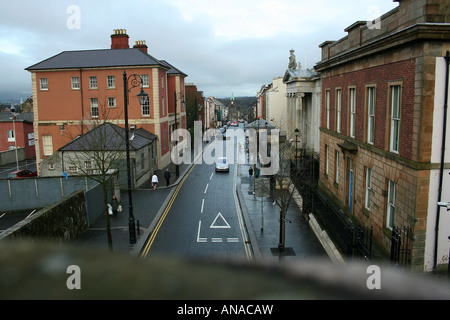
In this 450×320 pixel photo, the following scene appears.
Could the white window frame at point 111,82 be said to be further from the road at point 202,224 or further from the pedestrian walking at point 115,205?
the pedestrian walking at point 115,205

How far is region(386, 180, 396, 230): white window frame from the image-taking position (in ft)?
45.7

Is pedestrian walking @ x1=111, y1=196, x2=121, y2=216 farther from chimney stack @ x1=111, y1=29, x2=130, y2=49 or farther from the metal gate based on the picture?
chimney stack @ x1=111, y1=29, x2=130, y2=49

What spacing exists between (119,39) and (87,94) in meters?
8.77

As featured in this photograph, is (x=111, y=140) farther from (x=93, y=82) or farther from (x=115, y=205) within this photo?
(x=93, y=82)

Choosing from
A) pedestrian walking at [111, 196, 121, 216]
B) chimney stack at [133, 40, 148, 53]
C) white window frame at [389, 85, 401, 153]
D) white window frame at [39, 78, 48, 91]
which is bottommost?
pedestrian walking at [111, 196, 121, 216]

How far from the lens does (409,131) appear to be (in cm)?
1223

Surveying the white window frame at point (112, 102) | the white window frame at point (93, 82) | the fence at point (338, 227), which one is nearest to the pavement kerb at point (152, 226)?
the fence at point (338, 227)

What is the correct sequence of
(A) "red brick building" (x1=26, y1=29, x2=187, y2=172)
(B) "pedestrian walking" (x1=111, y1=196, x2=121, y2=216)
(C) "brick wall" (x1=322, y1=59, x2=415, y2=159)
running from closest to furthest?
1. (C) "brick wall" (x1=322, y1=59, x2=415, y2=159)
2. (B) "pedestrian walking" (x1=111, y1=196, x2=121, y2=216)
3. (A) "red brick building" (x1=26, y1=29, x2=187, y2=172)

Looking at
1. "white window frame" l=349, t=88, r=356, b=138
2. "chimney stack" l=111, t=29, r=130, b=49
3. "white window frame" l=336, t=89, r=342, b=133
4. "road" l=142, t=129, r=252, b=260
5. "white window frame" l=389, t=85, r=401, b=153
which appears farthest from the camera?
"chimney stack" l=111, t=29, r=130, b=49

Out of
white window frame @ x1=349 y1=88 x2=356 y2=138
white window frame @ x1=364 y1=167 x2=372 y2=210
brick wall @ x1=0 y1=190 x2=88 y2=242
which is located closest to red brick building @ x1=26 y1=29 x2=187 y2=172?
brick wall @ x1=0 y1=190 x2=88 y2=242

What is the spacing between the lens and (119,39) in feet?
145

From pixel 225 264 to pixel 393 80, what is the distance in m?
13.5

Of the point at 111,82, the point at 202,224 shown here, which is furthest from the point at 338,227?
the point at 111,82

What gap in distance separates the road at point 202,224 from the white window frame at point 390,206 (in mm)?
5269
